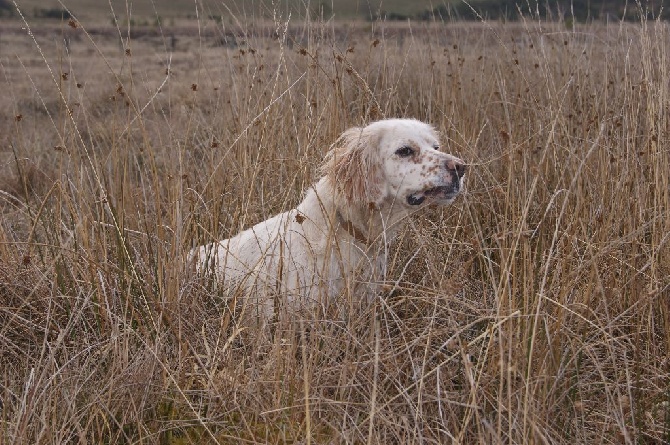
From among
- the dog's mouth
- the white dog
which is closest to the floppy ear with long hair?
the white dog

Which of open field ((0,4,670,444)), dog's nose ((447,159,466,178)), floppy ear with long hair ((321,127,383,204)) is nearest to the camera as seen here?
open field ((0,4,670,444))

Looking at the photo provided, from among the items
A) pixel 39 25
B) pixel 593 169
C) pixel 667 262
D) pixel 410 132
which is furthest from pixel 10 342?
pixel 39 25

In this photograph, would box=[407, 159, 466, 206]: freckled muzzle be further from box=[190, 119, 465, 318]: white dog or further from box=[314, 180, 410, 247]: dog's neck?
box=[314, 180, 410, 247]: dog's neck

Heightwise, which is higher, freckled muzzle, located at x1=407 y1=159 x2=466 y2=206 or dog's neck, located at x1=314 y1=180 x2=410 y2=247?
freckled muzzle, located at x1=407 y1=159 x2=466 y2=206

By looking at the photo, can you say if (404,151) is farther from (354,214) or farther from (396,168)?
(354,214)

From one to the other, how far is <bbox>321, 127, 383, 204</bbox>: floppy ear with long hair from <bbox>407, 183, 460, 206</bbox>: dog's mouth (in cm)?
17

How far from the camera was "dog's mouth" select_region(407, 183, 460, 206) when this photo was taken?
9.61 feet

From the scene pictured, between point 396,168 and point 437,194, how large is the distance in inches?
9.3

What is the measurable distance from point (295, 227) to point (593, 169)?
146 cm

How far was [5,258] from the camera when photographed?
3.00 metres

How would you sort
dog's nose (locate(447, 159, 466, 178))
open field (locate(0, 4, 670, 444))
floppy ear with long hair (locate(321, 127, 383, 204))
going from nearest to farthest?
1. open field (locate(0, 4, 670, 444))
2. dog's nose (locate(447, 159, 466, 178))
3. floppy ear with long hair (locate(321, 127, 383, 204))

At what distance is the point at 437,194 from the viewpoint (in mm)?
2957

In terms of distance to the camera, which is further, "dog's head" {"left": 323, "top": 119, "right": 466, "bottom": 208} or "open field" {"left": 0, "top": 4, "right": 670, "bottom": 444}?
"dog's head" {"left": 323, "top": 119, "right": 466, "bottom": 208}

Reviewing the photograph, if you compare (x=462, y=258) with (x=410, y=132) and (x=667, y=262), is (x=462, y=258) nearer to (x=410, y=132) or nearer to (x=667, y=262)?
(x=410, y=132)
